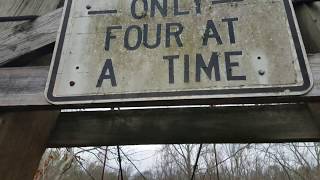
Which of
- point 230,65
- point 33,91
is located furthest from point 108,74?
point 230,65

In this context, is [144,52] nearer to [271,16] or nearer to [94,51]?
[94,51]

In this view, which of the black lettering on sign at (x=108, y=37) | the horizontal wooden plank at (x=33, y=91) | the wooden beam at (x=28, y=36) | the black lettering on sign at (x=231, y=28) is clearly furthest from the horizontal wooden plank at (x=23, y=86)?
the black lettering on sign at (x=231, y=28)

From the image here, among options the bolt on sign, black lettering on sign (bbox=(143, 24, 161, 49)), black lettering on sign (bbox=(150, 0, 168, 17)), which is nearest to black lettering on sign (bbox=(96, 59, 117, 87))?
the bolt on sign

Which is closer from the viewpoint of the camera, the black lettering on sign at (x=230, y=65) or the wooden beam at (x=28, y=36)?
the black lettering on sign at (x=230, y=65)

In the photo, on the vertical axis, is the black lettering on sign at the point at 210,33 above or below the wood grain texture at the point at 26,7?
below

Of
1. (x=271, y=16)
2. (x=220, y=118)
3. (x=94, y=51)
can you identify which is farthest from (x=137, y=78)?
(x=220, y=118)

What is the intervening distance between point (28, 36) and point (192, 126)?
0.76 metres

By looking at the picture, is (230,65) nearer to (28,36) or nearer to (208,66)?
(208,66)

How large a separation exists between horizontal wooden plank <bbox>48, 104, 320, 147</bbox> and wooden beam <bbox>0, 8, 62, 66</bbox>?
428mm

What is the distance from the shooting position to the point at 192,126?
1.60 meters

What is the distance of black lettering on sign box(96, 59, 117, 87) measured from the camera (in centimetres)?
112

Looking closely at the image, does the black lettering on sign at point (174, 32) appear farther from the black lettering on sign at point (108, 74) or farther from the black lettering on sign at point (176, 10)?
the black lettering on sign at point (108, 74)

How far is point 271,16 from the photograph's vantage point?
1.19 metres

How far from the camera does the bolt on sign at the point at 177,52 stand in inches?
41.7
